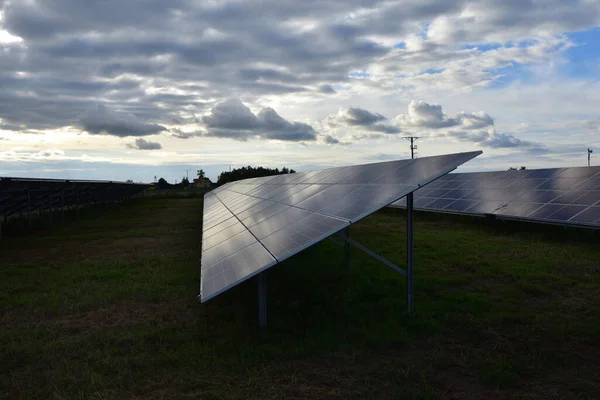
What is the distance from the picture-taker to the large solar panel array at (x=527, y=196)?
17734 mm

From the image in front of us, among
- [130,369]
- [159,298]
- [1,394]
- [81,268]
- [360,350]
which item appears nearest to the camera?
[1,394]

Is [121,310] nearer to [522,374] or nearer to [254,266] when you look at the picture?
[254,266]

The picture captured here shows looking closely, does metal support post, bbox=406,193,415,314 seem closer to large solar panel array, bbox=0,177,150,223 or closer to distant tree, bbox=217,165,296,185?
large solar panel array, bbox=0,177,150,223

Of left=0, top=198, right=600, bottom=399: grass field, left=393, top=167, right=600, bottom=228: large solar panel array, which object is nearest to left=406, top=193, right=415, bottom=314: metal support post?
left=0, top=198, right=600, bottom=399: grass field

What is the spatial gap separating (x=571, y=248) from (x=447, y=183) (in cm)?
1495

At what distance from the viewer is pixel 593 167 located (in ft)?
71.6

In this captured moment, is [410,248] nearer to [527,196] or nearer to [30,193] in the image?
[527,196]

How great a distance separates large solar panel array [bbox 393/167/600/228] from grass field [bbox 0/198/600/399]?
3341 mm

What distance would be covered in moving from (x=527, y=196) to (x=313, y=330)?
1770cm

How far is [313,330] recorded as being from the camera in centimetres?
768

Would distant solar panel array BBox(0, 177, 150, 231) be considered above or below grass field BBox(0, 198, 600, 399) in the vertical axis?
above

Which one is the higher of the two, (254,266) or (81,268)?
(254,266)

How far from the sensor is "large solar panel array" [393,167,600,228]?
698 inches

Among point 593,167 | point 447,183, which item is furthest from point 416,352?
point 447,183
